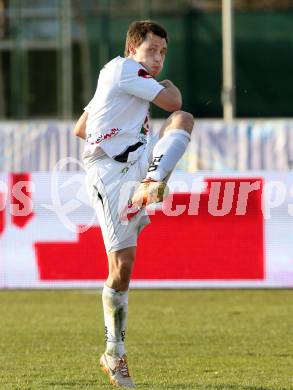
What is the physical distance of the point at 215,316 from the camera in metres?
11.5

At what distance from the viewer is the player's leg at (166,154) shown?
22.4 ft

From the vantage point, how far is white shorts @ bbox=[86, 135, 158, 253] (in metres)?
7.28

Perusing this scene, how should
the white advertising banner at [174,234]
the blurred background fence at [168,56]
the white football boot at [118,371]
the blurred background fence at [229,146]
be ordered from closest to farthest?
the white football boot at [118,371], the white advertising banner at [174,234], the blurred background fence at [229,146], the blurred background fence at [168,56]

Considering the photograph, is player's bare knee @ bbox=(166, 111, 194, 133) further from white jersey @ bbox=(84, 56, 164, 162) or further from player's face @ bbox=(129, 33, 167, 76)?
player's face @ bbox=(129, 33, 167, 76)

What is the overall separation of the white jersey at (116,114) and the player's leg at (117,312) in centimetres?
64

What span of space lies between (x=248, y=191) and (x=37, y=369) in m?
4.98

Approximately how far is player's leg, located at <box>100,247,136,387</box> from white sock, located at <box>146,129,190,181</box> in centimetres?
66

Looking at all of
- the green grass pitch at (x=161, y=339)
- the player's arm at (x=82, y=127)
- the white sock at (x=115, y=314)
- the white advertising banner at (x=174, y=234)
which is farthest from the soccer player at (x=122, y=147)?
the white advertising banner at (x=174, y=234)

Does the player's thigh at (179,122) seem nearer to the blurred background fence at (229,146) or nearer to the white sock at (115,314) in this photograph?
the white sock at (115,314)

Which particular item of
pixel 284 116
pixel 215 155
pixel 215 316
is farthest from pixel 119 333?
pixel 284 116

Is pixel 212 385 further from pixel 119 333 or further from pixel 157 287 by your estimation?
pixel 157 287

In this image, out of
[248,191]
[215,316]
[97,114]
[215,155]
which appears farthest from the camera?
[215,155]

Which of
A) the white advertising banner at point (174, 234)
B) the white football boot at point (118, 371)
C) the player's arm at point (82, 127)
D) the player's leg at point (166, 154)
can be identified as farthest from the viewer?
the white advertising banner at point (174, 234)

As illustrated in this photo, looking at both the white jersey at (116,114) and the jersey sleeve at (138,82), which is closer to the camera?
the jersey sleeve at (138,82)
